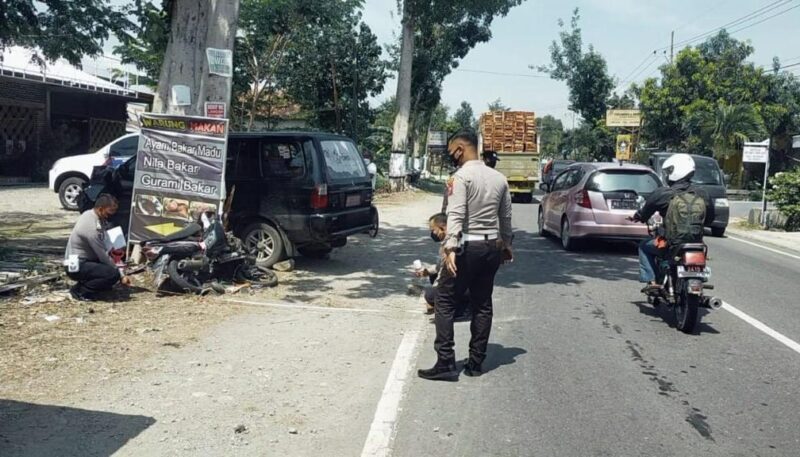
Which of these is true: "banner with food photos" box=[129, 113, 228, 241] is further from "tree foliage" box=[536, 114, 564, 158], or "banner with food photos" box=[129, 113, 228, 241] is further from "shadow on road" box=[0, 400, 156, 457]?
"tree foliage" box=[536, 114, 564, 158]

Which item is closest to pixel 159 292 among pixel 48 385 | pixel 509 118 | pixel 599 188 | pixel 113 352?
pixel 113 352

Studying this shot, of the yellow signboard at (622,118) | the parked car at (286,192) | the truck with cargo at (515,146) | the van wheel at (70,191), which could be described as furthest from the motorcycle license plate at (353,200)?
the yellow signboard at (622,118)

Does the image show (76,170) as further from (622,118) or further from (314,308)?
(622,118)

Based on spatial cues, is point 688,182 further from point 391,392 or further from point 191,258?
point 191,258

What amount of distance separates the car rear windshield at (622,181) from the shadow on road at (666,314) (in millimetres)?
4114

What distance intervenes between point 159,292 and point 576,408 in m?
5.17

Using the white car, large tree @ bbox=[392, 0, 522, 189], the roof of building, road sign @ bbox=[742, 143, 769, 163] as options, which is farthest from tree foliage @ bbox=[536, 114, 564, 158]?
the white car

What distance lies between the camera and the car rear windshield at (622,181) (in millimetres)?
12641

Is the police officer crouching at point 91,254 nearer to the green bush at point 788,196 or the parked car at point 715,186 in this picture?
the parked car at point 715,186

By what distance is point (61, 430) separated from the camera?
450 cm

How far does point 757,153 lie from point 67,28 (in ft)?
56.9

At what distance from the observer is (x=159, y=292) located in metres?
8.36

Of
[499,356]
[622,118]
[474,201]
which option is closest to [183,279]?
[499,356]

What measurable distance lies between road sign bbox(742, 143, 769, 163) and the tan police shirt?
1687cm
